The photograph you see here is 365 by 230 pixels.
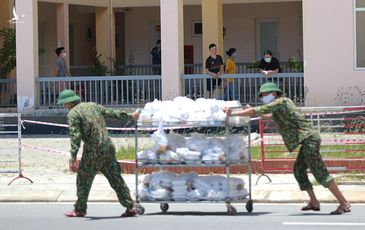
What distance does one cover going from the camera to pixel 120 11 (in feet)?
103

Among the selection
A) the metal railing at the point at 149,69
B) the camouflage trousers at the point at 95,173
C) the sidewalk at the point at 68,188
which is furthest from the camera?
the metal railing at the point at 149,69

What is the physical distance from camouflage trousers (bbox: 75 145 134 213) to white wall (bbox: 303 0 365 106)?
11.2 m

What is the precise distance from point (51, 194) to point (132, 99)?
31.9 feet

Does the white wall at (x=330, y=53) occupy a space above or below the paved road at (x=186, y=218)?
above

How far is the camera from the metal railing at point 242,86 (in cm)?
2378

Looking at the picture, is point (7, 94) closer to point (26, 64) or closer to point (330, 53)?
point (26, 64)

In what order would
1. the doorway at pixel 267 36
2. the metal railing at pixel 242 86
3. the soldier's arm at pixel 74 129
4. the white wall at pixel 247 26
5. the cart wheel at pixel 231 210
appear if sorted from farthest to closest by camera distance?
the doorway at pixel 267 36
the white wall at pixel 247 26
the metal railing at pixel 242 86
the cart wheel at pixel 231 210
the soldier's arm at pixel 74 129

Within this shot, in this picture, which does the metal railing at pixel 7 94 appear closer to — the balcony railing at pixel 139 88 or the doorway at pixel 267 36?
the balcony railing at pixel 139 88

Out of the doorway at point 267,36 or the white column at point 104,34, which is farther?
the doorway at point 267,36

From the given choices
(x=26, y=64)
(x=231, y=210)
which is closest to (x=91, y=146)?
(x=231, y=210)

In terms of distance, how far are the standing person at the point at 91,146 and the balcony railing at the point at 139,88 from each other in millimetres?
11269

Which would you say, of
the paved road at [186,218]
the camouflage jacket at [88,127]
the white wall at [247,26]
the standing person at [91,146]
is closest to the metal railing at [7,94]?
the white wall at [247,26]

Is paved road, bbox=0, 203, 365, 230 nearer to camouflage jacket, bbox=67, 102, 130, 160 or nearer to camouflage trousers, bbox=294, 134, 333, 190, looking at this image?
camouflage trousers, bbox=294, 134, 333, 190

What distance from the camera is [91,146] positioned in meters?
12.7
